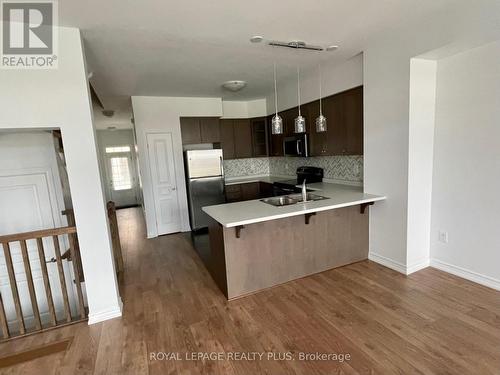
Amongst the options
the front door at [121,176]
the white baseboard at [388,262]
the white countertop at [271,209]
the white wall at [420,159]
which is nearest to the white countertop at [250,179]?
the white countertop at [271,209]

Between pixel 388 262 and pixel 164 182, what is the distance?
386cm

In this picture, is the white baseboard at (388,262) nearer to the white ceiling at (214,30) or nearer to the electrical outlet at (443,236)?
the electrical outlet at (443,236)

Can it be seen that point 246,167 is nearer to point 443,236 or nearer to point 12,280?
point 443,236

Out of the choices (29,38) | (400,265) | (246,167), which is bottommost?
(400,265)

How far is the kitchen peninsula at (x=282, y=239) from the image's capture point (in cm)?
266

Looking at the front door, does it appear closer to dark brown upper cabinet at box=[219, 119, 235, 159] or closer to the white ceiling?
dark brown upper cabinet at box=[219, 119, 235, 159]

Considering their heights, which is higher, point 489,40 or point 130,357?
point 489,40

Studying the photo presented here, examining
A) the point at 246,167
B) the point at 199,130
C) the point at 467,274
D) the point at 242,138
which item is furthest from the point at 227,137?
the point at 467,274

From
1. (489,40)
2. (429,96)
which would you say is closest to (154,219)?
(429,96)

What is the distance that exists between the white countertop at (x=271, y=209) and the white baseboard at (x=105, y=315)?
126cm

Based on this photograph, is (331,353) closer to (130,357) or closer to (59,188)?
(130,357)

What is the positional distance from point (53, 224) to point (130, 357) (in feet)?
6.95

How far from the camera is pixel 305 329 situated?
2197 mm

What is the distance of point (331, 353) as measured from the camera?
1924 millimetres
